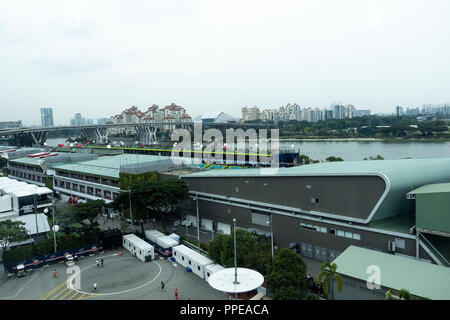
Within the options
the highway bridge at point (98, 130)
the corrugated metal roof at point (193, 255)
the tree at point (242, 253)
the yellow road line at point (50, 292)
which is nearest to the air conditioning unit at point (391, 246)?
the tree at point (242, 253)

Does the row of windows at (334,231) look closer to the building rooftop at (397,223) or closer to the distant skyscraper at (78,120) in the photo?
the building rooftop at (397,223)

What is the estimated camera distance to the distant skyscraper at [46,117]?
157m

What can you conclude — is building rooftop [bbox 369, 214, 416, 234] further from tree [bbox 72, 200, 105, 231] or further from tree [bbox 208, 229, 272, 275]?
tree [bbox 72, 200, 105, 231]

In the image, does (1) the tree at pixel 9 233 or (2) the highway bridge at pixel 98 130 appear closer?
(1) the tree at pixel 9 233

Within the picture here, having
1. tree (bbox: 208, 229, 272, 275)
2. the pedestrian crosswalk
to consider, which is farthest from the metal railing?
the pedestrian crosswalk

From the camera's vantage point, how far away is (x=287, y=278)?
7.45 meters

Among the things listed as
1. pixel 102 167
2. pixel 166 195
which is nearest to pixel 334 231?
pixel 166 195

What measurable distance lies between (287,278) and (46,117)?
17689 cm

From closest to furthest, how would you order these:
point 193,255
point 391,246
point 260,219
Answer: point 391,246, point 193,255, point 260,219

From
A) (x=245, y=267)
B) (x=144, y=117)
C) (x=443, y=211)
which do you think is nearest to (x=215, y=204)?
(x=245, y=267)

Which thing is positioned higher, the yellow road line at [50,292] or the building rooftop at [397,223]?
the building rooftop at [397,223]

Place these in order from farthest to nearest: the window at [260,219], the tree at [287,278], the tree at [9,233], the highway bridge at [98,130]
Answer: the highway bridge at [98,130], the window at [260,219], the tree at [9,233], the tree at [287,278]

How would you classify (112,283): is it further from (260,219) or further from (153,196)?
(260,219)
